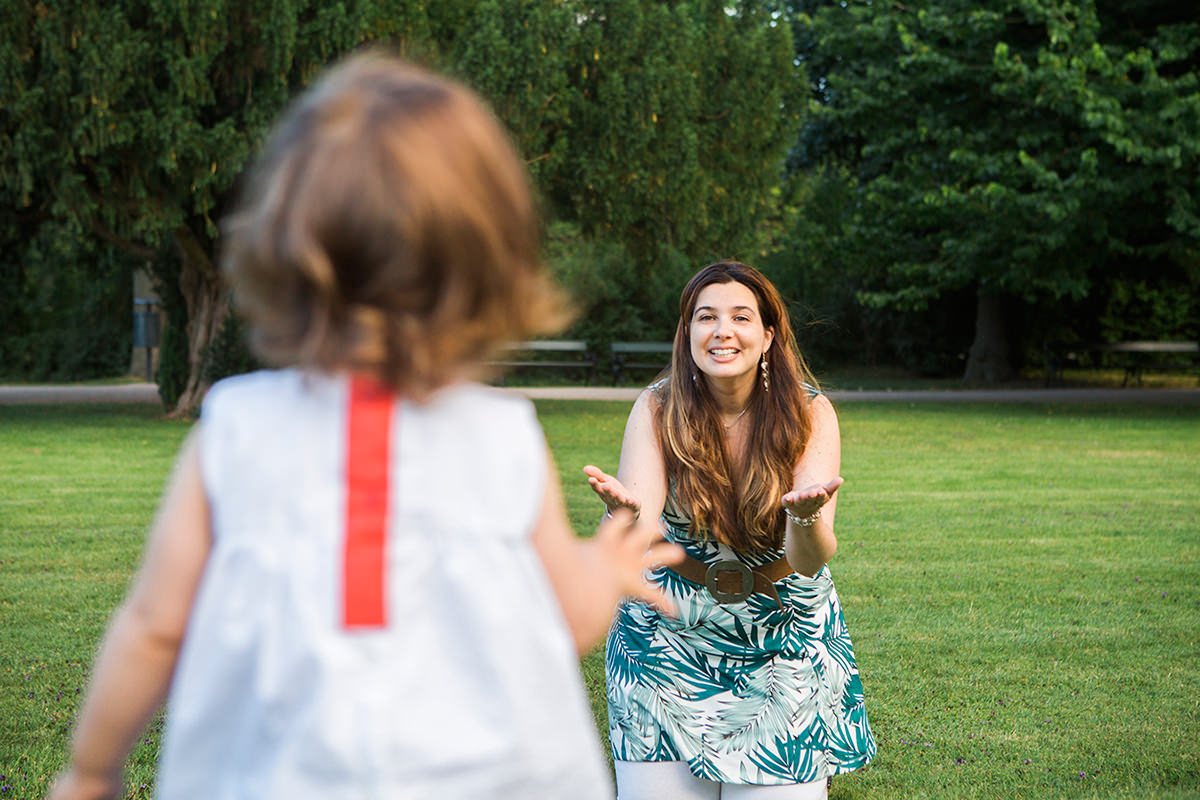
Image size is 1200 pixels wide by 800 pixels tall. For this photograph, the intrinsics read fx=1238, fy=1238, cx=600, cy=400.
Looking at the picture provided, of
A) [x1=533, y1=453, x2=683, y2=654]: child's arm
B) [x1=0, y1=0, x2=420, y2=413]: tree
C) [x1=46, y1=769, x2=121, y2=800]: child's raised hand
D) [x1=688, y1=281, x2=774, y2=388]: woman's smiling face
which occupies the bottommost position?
[x1=46, y1=769, x2=121, y2=800]: child's raised hand

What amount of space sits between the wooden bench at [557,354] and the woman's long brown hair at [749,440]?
73.9 ft

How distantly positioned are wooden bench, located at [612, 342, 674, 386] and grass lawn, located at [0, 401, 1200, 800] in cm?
1279

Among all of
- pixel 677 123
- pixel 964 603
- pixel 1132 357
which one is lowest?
pixel 964 603

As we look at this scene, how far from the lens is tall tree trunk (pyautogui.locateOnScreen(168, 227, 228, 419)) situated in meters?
17.3

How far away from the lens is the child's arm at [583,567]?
1.52m

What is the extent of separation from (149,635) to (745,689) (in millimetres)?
2349

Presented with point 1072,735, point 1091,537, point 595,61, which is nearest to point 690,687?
point 1072,735

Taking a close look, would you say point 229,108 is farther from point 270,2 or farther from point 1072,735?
point 1072,735

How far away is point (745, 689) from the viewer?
353 centimetres

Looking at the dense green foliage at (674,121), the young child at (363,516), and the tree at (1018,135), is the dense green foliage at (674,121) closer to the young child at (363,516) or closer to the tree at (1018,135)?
the tree at (1018,135)

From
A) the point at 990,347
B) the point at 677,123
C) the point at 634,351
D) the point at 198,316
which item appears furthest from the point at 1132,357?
the point at 198,316

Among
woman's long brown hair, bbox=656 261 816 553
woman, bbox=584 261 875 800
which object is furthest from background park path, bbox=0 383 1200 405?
woman, bbox=584 261 875 800

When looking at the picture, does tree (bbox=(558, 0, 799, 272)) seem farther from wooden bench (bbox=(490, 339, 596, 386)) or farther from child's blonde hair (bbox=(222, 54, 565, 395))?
child's blonde hair (bbox=(222, 54, 565, 395))

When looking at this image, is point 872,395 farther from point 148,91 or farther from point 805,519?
point 805,519
